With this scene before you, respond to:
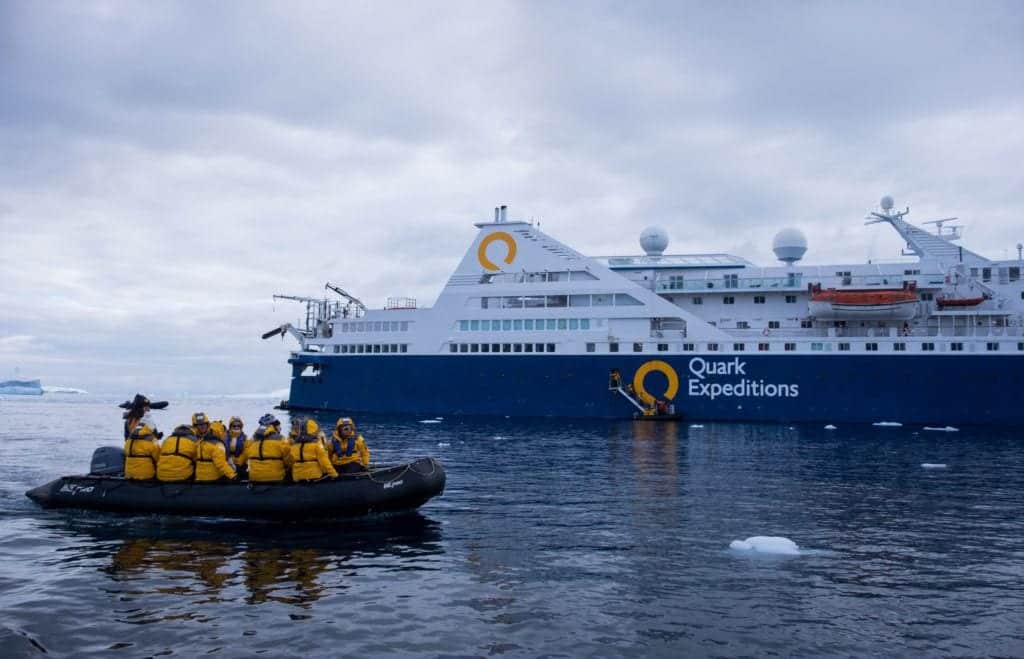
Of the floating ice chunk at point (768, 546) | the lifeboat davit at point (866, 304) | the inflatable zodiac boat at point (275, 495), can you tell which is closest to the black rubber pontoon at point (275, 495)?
the inflatable zodiac boat at point (275, 495)

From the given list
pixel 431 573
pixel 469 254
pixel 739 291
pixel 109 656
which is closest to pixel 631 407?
pixel 739 291

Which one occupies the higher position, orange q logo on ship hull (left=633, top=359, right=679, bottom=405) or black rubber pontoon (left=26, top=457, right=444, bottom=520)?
orange q logo on ship hull (left=633, top=359, right=679, bottom=405)

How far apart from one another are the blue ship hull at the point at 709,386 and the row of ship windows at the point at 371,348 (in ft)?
1.72

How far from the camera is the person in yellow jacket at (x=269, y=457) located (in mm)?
15414

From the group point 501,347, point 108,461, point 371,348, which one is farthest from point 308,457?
point 371,348

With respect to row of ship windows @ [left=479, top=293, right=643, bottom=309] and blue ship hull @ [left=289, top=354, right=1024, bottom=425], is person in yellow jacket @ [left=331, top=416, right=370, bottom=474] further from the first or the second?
row of ship windows @ [left=479, top=293, right=643, bottom=309]

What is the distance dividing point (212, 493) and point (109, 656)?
7020 millimetres

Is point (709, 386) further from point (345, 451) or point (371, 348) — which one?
point (345, 451)

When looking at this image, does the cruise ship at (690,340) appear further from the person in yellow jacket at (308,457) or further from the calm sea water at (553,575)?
the person in yellow jacket at (308,457)

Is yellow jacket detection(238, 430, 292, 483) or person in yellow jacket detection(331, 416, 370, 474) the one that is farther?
person in yellow jacket detection(331, 416, 370, 474)

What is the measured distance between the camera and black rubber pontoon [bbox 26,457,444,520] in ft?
49.6

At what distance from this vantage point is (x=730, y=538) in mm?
14062

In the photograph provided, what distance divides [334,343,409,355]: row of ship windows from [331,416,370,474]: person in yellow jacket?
35.2 m

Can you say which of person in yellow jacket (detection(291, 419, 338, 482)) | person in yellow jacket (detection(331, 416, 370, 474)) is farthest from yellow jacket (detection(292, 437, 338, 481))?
person in yellow jacket (detection(331, 416, 370, 474))
